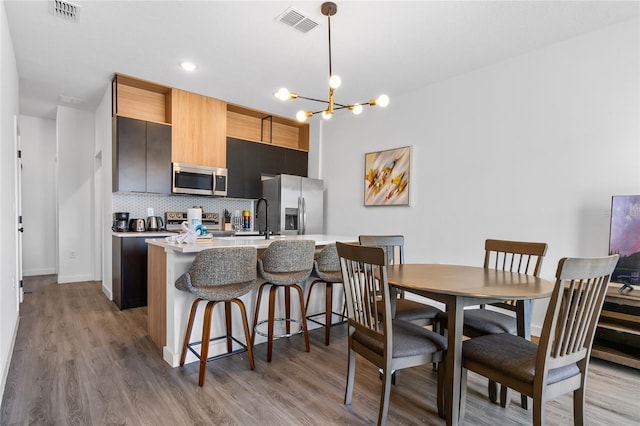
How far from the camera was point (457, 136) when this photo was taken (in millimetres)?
3934

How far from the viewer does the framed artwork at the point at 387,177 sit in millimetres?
4414

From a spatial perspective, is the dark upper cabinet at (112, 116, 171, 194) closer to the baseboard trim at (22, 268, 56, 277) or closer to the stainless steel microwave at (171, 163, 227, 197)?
the stainless steel microwave at (171, 163, 227, 197)

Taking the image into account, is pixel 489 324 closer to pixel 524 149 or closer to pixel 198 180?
pixel 524 149

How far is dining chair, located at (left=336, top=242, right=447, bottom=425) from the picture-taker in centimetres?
170

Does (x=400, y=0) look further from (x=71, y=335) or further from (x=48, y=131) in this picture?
(x=48, y=131)

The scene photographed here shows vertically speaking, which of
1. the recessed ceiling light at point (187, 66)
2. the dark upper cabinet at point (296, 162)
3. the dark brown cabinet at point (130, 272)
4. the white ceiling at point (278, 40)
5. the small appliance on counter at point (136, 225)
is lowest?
the dark brown cabinet at point (130, 272)

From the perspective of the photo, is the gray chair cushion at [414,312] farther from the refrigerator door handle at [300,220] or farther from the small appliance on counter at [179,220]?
the small appliance on counter at [179,220]

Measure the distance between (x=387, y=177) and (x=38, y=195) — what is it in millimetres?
5791

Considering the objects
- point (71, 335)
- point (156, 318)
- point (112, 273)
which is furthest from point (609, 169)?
point (112, 273)

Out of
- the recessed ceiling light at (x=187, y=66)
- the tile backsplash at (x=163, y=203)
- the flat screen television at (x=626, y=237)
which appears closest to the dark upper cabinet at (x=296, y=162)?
the tile backsplash at (x=163, y=203)

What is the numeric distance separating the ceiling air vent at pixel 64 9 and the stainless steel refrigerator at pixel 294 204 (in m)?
2.93

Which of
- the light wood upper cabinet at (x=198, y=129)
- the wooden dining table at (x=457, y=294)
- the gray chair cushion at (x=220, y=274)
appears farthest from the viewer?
the light wood upper cabinet at (x=198, y=129)

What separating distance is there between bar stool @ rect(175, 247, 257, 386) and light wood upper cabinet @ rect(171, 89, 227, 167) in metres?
2.66

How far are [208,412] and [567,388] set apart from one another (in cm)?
184
